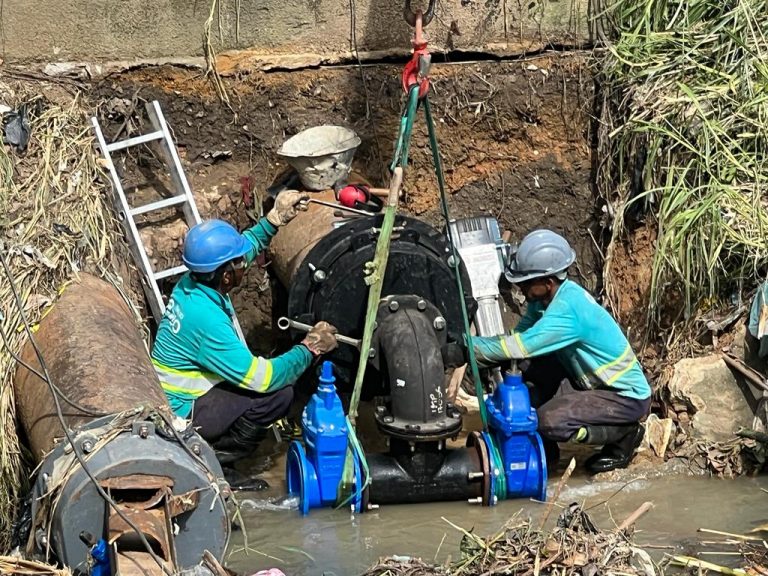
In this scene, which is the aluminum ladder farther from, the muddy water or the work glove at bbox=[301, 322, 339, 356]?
the muddy water

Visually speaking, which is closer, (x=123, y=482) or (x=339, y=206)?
(x=123, y=482)

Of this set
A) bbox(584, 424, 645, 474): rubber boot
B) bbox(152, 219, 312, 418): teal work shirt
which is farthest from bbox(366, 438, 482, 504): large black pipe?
bbox(584, 424, 645, 474): rubber boot

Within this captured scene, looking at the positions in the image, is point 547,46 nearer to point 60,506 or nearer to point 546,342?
point 546,342

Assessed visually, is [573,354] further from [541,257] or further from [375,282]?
[375,282]

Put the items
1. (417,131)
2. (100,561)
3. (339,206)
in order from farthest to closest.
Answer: (417,131)
(339,206)
(100,561)

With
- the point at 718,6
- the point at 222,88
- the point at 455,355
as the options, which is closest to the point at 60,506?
the point at 455,355

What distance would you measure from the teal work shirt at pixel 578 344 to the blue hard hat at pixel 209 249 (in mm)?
1317

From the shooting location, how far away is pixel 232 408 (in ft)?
19.1

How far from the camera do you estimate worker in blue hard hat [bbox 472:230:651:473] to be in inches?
227

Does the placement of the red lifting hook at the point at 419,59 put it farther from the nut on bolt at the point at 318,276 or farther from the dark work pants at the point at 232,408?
the dark work pants at the point at 232,408

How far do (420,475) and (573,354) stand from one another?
43.3 inches

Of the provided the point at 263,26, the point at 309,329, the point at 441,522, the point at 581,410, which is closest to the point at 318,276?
the point at 309,329

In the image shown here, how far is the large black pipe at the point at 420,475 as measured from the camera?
5.49 metres

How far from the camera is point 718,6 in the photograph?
692 cm
